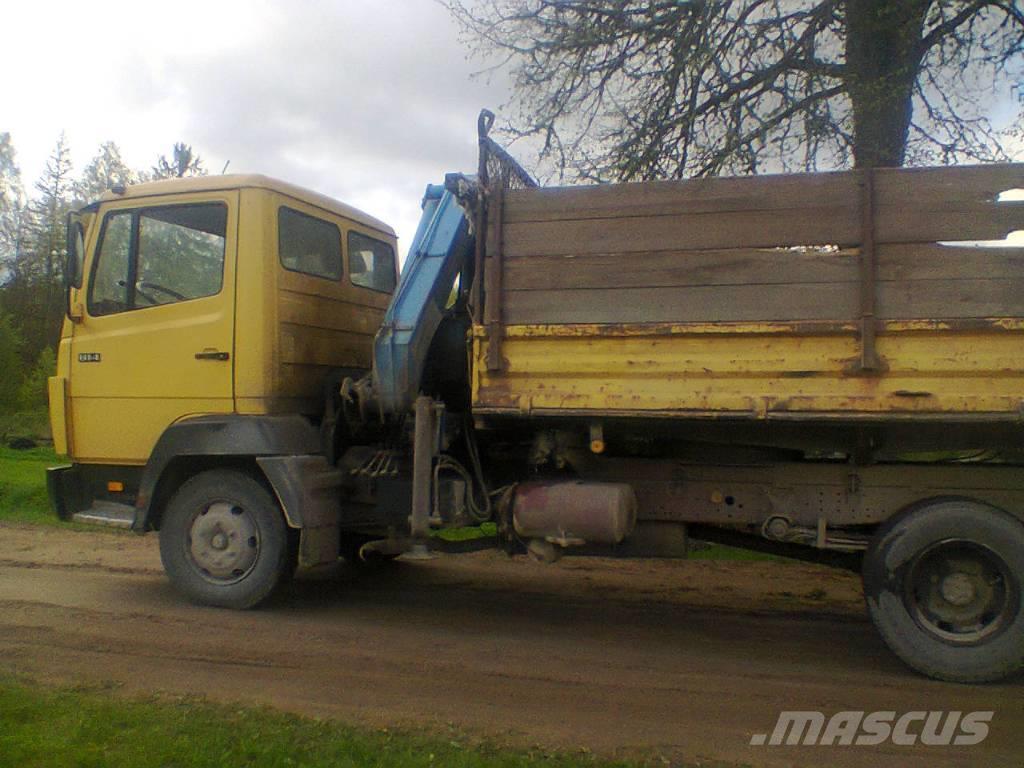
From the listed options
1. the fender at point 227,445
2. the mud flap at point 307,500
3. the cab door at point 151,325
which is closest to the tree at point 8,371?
the cab door at point 151,325

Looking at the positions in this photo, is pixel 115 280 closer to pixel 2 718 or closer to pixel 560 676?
pixel 2 718

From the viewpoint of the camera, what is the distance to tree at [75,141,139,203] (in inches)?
1235

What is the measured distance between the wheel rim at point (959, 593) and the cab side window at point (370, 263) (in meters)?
4.70

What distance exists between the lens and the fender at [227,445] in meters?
6.13

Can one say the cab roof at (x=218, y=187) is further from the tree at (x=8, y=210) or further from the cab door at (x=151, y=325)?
the tree at (x=8, y=210)

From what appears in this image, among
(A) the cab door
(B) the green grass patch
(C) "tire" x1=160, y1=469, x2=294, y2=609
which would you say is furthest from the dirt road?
(B) the green grass patch

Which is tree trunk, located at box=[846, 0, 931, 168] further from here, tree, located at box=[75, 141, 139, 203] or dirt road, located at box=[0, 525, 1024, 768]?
tree, located at box=[75, 141, 139, 203]

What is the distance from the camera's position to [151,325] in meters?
6.52

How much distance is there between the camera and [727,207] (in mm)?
5078

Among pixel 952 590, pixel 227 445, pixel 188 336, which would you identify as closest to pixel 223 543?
pixel 227 445

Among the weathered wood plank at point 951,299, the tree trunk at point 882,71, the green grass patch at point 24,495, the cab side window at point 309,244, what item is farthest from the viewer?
the green grass patch at point 24,495

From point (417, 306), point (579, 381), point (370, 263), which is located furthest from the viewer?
point (370, 263)

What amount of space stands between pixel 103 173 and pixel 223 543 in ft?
104

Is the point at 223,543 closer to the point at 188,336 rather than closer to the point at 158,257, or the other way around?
the point at 188,336
